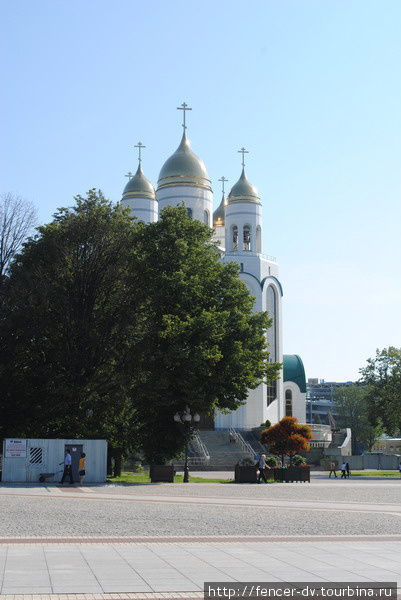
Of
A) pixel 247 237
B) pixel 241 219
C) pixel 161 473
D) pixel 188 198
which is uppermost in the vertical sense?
pixel 188 198

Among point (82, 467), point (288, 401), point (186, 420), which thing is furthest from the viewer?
point (288, 401)

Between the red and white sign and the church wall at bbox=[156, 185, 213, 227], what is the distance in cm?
4338

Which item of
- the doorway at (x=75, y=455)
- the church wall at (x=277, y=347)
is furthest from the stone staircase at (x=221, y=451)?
the doorway at (x=75, y=455)

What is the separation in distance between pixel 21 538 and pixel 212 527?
167 inches

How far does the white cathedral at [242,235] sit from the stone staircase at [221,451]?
160 inches


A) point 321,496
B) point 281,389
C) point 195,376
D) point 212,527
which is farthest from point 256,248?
point 212,527

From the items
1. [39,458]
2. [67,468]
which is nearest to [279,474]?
[67,468]

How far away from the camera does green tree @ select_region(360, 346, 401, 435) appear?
60281mm

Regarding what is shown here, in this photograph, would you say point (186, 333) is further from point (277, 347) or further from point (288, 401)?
point (288, 401)

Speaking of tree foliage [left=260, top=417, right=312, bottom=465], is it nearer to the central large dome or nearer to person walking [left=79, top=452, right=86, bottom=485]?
person walking [left=79, top=452, right=86, bottom=485]

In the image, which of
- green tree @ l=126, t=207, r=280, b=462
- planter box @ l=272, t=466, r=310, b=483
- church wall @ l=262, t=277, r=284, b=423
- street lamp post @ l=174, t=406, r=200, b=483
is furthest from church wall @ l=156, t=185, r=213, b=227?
street lamp post @ l=174, t=406, r=200, b=483

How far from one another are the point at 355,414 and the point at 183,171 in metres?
65.9

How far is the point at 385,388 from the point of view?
61.2 metres

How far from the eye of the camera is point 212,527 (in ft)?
56.5
